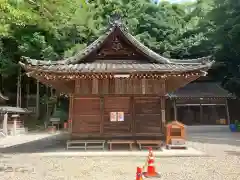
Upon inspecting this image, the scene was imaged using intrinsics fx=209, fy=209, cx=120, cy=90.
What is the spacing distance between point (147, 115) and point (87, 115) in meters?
3.53

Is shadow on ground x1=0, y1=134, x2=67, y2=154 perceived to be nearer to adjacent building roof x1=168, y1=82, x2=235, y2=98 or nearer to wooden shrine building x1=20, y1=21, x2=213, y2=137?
wooden shrine building x1=20, y1=21, x2=213, y2=137

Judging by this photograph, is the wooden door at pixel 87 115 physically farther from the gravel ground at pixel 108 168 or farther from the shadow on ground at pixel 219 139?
the shadow on ground at pixel 219 139

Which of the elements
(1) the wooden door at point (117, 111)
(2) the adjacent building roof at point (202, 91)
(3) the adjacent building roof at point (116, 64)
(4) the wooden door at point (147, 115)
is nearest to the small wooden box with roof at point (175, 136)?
(4) the wooden door at point (147, 115)

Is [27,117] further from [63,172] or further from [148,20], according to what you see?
[63,172]

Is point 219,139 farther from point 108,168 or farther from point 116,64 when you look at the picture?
point 108,168

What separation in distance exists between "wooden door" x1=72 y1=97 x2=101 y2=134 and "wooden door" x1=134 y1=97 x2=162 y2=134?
2284 mm

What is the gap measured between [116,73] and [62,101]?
27.5 meters

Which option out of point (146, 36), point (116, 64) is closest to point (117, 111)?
point (116, 64)

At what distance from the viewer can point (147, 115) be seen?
12.3 metres

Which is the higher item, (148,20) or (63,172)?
(148,20)

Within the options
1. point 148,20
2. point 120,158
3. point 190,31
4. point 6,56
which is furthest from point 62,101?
point 120,158

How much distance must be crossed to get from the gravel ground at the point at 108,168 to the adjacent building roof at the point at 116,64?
4481 millimetres

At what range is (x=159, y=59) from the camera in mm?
12711

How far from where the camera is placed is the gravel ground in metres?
7.15
